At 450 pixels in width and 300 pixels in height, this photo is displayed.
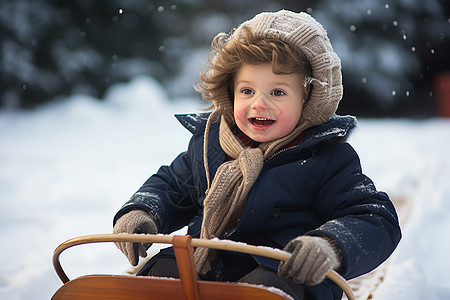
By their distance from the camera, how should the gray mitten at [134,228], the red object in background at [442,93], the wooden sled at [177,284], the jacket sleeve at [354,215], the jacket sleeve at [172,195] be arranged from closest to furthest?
the wooden sled at [177,284] → the jacket sleeve at [354,215] → the gray mitten at [134,228] → the jacket sleeve at [172,195] → the red object in background at [442,93]

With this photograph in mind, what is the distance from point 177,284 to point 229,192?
329 mm

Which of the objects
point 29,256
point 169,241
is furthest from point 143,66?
point 169,241

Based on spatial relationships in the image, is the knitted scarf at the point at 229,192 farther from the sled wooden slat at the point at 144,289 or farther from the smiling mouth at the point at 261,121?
the sled wooden slat at the point at 144,289

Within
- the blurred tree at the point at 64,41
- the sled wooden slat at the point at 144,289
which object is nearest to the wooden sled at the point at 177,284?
the sled wooden slat at the point at 144,289

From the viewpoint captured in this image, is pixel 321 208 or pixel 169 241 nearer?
pixel 169 241

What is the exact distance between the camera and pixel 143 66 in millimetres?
7969

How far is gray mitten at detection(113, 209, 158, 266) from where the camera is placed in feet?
4.17

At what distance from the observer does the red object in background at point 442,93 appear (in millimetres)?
7992

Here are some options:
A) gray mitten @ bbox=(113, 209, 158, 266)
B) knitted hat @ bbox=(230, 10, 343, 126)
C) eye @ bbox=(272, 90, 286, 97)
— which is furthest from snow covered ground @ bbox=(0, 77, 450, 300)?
gray mitten @ bbox=(113, 209, 158, 266)

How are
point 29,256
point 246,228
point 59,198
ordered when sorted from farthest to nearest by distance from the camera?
1. point 59,198
2. point 29,256
3. point 246,228

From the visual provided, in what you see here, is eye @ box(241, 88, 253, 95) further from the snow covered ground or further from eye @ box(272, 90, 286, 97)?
the snow covered ground

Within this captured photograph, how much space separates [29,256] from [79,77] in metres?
5.40

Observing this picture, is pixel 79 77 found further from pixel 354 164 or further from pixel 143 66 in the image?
pixel 354 164

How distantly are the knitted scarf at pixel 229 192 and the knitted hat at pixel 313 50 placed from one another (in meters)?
0.06
